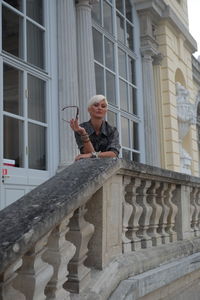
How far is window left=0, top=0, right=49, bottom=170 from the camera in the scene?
231 inches

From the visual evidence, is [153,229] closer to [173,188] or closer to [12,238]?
[173,188]

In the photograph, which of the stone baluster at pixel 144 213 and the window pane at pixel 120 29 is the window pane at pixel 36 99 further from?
the window pane at pixel 120 29

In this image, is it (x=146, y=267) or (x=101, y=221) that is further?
(x=146, y=267)

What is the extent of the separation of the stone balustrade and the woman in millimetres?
259

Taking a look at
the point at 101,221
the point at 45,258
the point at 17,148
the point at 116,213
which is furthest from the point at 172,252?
the point at 17,148

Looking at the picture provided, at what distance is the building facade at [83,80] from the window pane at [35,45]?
15 mm

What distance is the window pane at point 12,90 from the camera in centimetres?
584

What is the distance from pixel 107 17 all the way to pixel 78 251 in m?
7.64

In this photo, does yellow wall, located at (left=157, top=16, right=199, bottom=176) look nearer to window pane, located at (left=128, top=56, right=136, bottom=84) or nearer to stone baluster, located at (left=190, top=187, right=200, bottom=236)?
window pane, located at (left=128, top=56, right=136, bottom=84)

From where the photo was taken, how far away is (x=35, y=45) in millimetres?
6691

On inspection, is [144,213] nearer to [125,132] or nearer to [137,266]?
[137,266]

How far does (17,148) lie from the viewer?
19.4 feet

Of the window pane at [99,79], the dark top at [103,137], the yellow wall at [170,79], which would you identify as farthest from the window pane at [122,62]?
the dark top at [103,137]

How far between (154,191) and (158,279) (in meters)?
0.82
